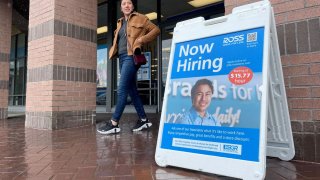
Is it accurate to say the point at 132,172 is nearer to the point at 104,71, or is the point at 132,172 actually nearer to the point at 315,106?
the point at 315,106

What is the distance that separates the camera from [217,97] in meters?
2.31

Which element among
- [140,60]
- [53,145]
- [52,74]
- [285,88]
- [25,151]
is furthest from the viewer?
[52,74]

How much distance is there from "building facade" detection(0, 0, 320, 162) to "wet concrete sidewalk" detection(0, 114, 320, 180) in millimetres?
482

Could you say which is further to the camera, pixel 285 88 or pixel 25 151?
pixel 25 151

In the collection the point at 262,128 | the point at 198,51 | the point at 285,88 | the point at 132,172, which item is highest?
Answer: the point at 198,51

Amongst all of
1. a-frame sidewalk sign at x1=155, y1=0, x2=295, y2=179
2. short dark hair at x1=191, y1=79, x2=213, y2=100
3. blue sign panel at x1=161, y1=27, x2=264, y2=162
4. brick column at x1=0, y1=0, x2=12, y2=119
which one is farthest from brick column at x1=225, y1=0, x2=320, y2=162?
brick column at x1=0, y1=0, x2=12, y2=119

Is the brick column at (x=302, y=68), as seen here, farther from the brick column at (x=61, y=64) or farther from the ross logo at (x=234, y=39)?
the brick column at (x=61, y=64)

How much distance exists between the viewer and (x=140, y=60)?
433 cm

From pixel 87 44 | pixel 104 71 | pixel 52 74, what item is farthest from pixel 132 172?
pixel 104 71

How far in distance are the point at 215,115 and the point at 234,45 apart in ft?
1.86

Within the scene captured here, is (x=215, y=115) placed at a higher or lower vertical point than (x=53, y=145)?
higher

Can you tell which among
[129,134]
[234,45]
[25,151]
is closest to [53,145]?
[25,151]

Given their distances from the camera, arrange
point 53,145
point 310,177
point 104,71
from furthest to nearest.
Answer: point 104,71 → point 53,145 → point 310,177

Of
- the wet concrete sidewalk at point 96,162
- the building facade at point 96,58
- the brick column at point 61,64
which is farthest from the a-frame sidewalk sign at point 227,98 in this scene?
the brick column at point 61,64
